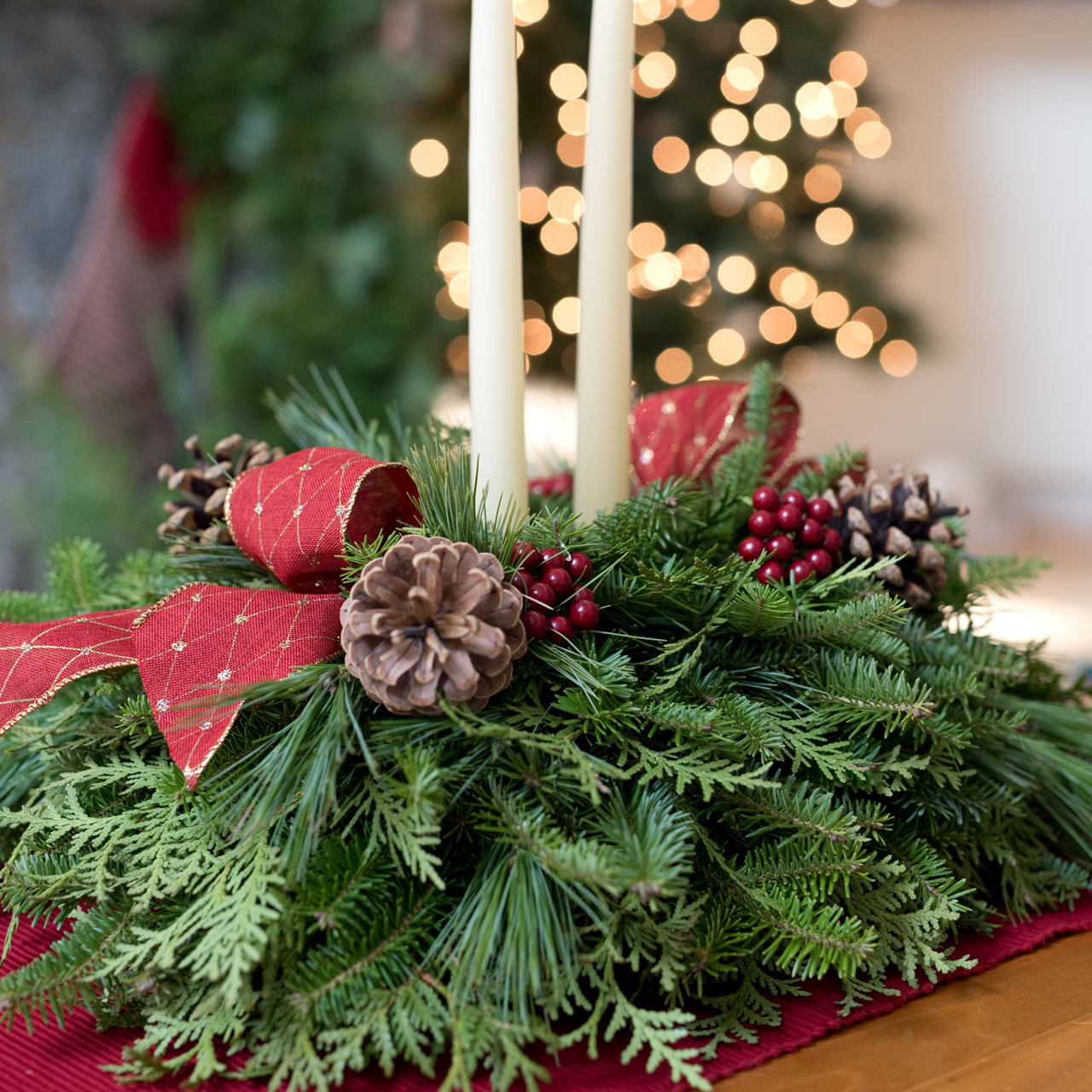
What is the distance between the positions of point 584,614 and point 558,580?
0.01m

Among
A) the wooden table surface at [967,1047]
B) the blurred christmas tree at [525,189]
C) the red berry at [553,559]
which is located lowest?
the wooden table surface at [967,1047]

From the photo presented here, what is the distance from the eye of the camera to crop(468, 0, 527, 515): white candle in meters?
0.35

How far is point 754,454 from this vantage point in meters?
0.42

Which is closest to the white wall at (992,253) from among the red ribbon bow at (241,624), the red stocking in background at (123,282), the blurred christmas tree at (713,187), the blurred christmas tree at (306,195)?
the blurred christmas tree at (713,187)

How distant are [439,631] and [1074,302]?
363cm

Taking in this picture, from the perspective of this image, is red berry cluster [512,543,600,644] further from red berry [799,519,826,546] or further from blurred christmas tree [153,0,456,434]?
blurred christmas tree [153,0,456,434]


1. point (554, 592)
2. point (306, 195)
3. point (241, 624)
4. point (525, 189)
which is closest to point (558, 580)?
point (554, 592)

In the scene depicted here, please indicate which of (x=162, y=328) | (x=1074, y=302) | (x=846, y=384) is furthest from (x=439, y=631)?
(x=1074, y=302)

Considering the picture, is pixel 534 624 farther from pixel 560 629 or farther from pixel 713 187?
pixel 713 187

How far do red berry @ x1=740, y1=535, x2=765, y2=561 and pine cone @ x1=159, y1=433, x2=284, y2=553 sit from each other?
0.67 feet

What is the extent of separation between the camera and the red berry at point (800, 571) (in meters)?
0.37

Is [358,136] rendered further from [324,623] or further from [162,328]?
[324,623]

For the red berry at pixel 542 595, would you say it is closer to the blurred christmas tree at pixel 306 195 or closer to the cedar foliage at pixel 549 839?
the cedar foliage at pixel 549 839

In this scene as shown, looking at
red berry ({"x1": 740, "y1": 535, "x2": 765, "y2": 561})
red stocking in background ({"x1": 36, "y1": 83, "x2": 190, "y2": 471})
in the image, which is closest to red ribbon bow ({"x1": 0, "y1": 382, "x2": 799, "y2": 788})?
red berry ({"x1": 740, "y1": 535, "x2": 765, "y2": 561})
